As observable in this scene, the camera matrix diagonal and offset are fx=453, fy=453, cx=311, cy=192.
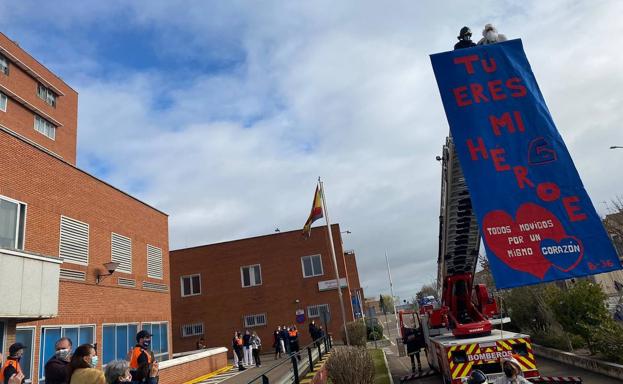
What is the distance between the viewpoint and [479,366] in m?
10.4

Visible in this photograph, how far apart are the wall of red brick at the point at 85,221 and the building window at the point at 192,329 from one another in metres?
13.0

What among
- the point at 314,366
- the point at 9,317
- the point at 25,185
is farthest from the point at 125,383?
the point at 25,185

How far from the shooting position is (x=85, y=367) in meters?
4.85

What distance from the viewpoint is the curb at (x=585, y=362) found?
1108 centimetres

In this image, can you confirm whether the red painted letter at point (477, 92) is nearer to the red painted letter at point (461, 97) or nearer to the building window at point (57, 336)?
the red painted letter at point (461, 97)

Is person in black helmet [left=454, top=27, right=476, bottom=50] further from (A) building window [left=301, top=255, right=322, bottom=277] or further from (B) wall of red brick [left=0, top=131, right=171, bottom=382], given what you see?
(A) building window [left=301, top=255, right=322, bottom=277]

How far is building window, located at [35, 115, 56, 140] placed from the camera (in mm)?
36750

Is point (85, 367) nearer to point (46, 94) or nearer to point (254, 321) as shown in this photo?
point (254, 321)

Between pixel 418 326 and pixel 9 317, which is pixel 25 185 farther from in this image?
pixel 418 326

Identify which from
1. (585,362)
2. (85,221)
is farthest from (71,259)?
(585,362)

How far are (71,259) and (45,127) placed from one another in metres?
27.6

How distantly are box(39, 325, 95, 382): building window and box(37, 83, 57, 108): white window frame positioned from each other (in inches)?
1143

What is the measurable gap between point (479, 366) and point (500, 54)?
24.1 ft

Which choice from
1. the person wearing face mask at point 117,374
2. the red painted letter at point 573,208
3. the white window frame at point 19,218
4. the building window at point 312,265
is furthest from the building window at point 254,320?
the red painted letter at point 573,208
